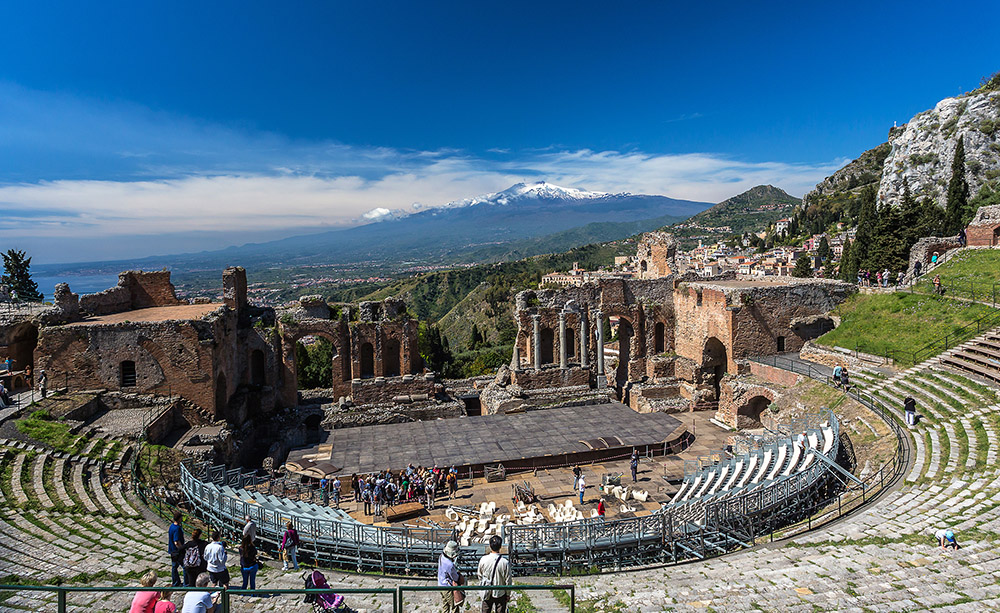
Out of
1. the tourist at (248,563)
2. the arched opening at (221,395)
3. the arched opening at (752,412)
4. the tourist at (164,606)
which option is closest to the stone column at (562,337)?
the arched opening at (752,412)

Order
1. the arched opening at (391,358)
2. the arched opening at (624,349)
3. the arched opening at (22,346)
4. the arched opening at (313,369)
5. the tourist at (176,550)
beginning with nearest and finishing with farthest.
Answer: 1. the tourist at (176,550)
2. the arched opening at (22,346)
3. the arched opening at (391,358)
4. the arched opening at (624,349)
5. the arched opening at (313,369)

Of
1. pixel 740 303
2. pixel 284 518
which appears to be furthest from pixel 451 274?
pixel 284 518

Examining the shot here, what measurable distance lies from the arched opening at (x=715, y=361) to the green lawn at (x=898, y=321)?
5.04 m

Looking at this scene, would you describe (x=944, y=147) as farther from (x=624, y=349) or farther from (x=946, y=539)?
(x=946, y=539)

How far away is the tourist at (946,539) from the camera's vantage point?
10.1 m

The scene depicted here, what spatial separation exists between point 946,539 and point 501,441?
50.7ft

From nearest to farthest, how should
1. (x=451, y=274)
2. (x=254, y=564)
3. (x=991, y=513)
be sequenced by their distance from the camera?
(x=254, y=564)
(x=991, y=513)
(x=451, y=274)

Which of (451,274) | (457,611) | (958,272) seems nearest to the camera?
(457,611)

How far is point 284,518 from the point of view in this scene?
524 inches

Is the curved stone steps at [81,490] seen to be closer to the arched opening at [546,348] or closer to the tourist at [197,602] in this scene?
the tourist at [197,602]

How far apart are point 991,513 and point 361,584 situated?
12.8 meters

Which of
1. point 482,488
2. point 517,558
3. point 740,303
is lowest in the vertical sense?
point 482,488

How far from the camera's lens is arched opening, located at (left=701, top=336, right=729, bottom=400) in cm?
2931

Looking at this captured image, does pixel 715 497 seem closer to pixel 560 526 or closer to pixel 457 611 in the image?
pixel 560 526
